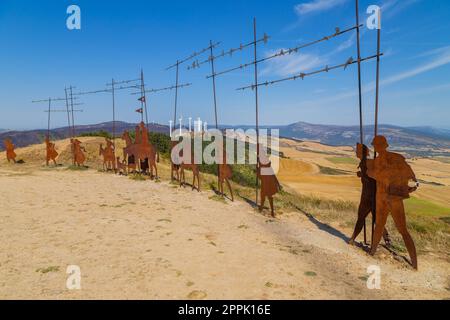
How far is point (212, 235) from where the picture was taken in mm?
8844

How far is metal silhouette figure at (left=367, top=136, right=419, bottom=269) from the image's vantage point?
297 inches

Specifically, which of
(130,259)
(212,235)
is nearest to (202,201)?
(212,235)

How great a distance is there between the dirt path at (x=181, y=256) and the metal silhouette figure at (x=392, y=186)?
0.88 m

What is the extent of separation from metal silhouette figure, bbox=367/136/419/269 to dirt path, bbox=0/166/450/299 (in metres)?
0.88

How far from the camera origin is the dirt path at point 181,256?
5.64 metres

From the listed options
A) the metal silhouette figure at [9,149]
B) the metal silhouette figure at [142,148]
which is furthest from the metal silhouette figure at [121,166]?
the metal silhouette figure at [9,149]

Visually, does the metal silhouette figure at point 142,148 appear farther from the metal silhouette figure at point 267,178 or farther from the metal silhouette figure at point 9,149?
the metal silhouette figure at point 9,149

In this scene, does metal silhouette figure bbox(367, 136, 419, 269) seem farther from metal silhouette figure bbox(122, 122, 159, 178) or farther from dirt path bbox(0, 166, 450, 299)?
metal silhouette figure bbox(122, 122, 159, 178)

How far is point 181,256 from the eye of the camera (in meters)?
7.05

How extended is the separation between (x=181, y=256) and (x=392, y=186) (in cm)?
539

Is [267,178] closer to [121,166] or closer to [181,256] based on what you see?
[181,256]

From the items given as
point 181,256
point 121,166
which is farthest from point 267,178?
point 121,166
